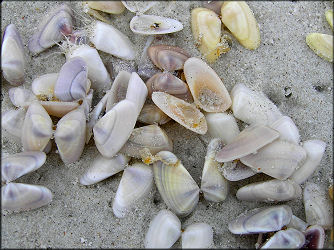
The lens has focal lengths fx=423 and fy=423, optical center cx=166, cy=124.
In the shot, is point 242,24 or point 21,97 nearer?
point 21,97

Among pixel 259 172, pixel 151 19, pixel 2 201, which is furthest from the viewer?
pixel 151 19

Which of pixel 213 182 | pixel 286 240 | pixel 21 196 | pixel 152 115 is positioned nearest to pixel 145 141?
pixel 152 115

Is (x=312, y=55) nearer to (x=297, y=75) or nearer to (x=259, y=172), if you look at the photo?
(x=297, y=75)

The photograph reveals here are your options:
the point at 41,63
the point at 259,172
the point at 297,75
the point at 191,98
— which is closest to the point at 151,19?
the point at 191,98

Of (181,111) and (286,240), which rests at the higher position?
(181,111)

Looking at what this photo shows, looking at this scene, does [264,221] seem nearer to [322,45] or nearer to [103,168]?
[103,168]

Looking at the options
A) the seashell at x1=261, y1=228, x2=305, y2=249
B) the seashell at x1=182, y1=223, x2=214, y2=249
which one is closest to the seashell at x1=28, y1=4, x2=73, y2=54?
the seashell at x1=182, y1=223, x2=214, y2=249

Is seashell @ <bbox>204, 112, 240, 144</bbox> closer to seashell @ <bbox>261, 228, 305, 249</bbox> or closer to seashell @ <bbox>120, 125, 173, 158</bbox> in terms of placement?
seashell @ <bbox>120, 125, 173, 158</bbox>
